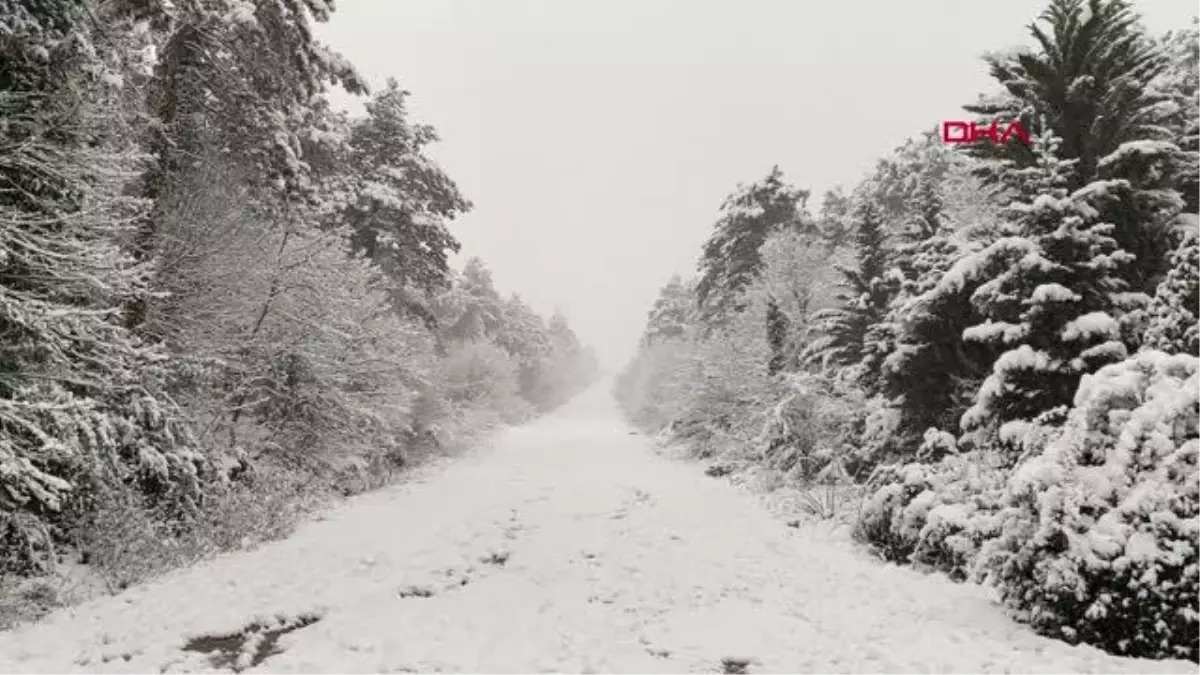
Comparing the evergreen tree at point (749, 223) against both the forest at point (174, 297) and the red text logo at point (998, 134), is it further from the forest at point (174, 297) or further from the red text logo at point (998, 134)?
the red text logo at point (998, 134)

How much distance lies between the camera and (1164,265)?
38.2 ft

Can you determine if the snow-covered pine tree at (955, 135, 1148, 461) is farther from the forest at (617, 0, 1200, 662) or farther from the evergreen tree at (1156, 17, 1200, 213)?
the evergreen tree at (1156, 17, 1200, 213)

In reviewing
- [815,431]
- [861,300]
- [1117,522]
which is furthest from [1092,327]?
[815,431]

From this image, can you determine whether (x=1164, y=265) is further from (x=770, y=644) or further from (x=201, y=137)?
(x=201, y=137)

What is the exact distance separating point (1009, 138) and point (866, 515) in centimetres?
649

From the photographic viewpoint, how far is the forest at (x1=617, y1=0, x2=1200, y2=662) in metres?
6.60

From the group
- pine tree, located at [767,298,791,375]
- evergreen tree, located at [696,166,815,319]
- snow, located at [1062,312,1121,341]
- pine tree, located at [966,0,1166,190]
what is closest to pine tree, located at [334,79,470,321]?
pine tree, located at [767,298,791,375]

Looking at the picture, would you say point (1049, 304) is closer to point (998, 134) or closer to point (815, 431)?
point (998, 134)

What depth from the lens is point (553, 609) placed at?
26.7 feet

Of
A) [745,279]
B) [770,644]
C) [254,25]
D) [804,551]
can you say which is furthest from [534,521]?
[745,279]

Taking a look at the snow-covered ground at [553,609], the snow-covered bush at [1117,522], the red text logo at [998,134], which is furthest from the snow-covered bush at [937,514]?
the red text logo at [998,134]

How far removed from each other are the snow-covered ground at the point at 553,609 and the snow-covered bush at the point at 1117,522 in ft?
1.06

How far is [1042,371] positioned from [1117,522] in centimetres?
421

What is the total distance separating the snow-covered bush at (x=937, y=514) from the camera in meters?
8.32
